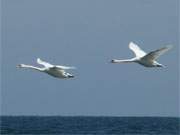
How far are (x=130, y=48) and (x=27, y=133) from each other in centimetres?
1751

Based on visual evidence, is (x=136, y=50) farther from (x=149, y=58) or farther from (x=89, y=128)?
(x=89, y=128)

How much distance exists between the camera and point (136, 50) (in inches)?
1909

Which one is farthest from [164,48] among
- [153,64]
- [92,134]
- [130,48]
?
[92,134]

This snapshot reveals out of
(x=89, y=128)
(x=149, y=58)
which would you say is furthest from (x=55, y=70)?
(x=89, y=128)

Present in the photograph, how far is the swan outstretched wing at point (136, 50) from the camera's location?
155 ft

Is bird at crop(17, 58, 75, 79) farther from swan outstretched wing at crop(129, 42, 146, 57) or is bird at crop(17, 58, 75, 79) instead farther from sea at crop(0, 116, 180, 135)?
sea at crop(0, 116, 180, 135)

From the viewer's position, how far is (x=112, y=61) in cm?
4531

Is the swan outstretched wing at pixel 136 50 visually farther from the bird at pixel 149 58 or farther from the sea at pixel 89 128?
the sea at pixel 89 128

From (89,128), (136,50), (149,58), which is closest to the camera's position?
(149,58)

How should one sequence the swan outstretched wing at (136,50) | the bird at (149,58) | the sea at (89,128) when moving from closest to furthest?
the bird at (149,58)
the swan outstretched wing at (136,50)
the sea at (89,128)

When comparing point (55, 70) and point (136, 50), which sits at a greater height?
point (136, 50)

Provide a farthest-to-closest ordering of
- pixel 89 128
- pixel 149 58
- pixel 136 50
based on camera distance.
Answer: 1. pixel 89 128
2. pixel 136 50
3. pixel 149 58

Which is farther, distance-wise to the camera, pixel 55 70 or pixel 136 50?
pixel 136 50

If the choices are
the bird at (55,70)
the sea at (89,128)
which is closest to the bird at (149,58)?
the bird at (55,70)
